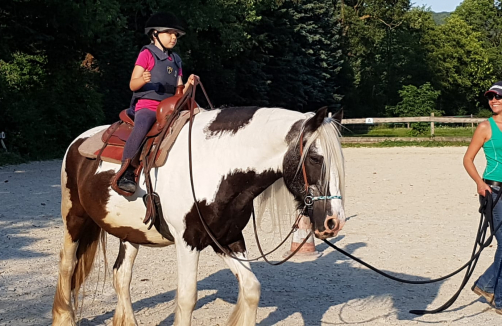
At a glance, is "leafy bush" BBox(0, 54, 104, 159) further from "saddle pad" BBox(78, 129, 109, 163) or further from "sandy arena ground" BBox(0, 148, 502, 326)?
"saddle pad" BBox(78, 129, 109, 163)

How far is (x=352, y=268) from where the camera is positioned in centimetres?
736

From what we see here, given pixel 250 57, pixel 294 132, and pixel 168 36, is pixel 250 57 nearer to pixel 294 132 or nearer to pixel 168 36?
pixel 168 36

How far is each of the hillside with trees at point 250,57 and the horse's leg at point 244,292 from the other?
1785 centimetres

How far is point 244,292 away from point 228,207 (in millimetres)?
680

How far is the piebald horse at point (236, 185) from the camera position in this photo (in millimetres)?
3881

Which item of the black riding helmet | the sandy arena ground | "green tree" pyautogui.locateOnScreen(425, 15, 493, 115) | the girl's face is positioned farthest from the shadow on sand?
"green tree" pyautogui.locateOnScreen(425, 15, 493, 115)

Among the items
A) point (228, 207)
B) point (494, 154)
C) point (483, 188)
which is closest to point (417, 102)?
point (494, 154)

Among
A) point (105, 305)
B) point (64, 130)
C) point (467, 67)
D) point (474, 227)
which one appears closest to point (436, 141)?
point (64, 130)

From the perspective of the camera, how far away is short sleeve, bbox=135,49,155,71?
4.81 m

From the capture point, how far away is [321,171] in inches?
152

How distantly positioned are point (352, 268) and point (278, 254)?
3.60ft

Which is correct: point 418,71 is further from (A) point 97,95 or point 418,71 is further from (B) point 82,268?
(B) point 82,268

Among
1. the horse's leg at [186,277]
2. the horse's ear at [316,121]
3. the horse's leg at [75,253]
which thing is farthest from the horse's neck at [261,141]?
the horse's leg at [75,253]

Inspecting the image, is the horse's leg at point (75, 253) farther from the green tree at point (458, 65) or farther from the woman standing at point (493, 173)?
the green tree at point (458, 65)
